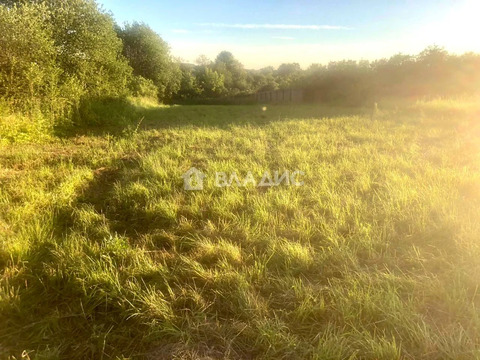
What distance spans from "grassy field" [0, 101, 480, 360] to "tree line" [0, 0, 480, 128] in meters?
3.92

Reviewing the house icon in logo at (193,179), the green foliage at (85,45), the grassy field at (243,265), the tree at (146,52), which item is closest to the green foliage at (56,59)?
the green foliage at (85,45)

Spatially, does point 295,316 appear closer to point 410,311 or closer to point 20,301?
point 410,311

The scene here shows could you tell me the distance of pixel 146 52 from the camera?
2761cm

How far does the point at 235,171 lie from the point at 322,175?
4.72 ft

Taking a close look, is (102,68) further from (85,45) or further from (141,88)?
(141,88)

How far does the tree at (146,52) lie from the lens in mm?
27188

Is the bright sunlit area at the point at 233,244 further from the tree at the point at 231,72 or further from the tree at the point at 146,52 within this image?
the tree at the point at 231,72

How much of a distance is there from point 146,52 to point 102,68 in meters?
19.8

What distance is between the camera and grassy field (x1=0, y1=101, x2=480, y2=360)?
1.55m

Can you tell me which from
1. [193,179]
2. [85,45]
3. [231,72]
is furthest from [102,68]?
[231,72]

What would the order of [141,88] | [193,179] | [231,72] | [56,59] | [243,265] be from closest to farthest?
[243,265]
[193,179]
[56,59]
[141,88]
[231,72]

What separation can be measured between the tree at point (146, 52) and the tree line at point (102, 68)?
99 mm

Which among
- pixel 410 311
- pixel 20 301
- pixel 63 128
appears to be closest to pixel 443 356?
pixel 410 311

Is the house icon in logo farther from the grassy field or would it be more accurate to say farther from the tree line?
the tree line
